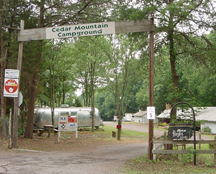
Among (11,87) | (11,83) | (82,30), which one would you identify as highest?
(82,30)

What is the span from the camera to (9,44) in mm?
14492

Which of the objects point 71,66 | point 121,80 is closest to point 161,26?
point 121,80

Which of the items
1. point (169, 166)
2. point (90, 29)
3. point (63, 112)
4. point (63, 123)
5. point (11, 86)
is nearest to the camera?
point (169, 166)

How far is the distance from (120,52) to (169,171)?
15.6 meters

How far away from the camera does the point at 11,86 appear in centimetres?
1129

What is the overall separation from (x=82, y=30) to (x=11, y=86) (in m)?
3.92

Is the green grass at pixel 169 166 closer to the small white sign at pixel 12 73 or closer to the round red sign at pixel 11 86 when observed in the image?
the round red sign at pixel 11 86

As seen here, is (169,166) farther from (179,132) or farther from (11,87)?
(11,87)

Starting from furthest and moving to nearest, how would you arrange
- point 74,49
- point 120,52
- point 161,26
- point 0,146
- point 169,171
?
point 74,49
point 120,52
point 0,146
point 161,26
point 169,171

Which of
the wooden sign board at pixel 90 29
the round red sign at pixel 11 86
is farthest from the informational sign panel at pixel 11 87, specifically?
the wooden sign board at pixel 90 29

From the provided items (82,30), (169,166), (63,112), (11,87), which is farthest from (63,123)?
(63,112)

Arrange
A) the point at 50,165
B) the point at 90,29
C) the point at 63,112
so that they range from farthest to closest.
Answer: the point at 63,112 < the point at 90,29 < the point at 50,165

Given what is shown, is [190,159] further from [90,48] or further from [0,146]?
[90,48]

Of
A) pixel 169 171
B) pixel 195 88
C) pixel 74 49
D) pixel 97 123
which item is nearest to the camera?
pixel 169 171
